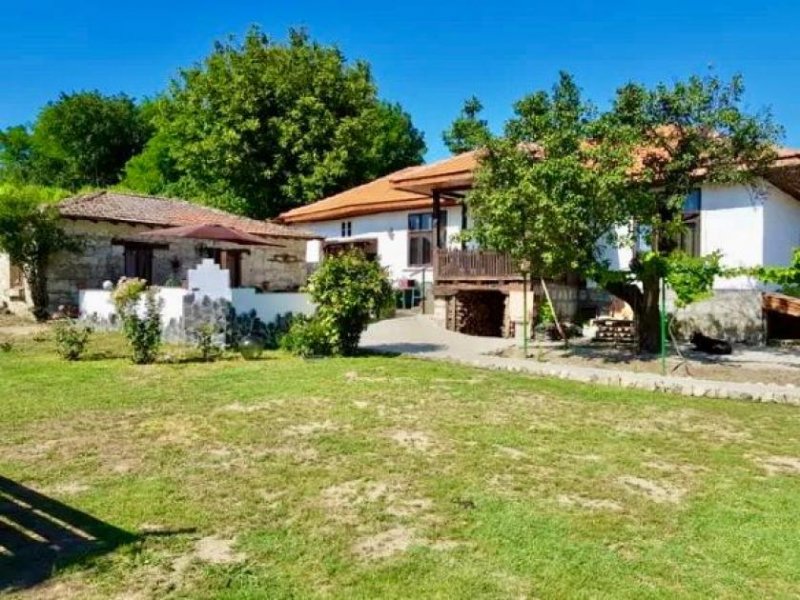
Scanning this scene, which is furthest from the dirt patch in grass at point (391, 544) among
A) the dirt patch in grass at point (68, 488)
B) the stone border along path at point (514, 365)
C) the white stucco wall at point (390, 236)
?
the white stucco wall at point (390, 236)

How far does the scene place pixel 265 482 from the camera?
5.80 m

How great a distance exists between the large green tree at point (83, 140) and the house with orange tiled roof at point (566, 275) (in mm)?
33706

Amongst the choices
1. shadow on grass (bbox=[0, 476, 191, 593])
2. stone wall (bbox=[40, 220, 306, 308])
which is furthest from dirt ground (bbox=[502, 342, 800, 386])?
stone wall (bbox=[40, 220, 306, 308])

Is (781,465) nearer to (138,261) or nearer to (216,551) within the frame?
(216,551)

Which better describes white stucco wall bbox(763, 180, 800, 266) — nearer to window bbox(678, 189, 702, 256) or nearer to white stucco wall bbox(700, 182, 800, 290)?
white stucco wall bbox(700, 182, 800, 290)

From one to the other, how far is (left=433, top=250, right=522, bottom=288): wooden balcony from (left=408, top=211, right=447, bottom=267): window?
479 cm

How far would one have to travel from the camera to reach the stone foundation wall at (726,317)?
16703mm

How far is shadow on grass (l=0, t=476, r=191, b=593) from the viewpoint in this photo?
162 inches

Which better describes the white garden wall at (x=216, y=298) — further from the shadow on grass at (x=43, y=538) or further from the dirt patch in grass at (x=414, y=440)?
the shadow on grass at (x=43, y=538)

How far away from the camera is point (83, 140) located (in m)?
49.9

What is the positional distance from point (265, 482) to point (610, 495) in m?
2.96

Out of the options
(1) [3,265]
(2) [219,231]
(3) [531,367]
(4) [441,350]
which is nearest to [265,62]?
(1) [3,265]

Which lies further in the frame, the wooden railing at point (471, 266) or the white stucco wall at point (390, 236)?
the white stucco wall at point (390, 236)

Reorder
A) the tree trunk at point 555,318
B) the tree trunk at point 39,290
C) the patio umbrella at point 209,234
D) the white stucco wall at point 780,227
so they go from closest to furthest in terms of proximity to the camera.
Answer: the patio umbrella at point 209,234 < the tree trunk at point 555,318 < the white stucco wall at point 780,227 < the tree trunk at point 39,290
